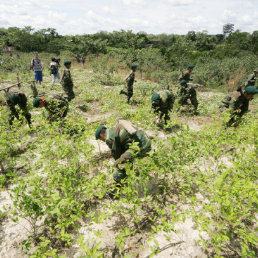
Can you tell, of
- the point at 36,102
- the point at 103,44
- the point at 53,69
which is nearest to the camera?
the point at 36,102

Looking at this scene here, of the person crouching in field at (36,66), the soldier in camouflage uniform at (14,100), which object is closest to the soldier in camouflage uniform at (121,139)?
the soldier in camouflage uniform at (14,100)

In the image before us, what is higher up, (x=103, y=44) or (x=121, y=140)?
(x=103, y=44)

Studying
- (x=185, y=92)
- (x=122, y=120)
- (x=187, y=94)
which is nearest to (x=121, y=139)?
(x=122, y=120)

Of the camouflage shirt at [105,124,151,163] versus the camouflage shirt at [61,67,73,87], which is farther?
the camouflage shirt at [61,67,73,87]

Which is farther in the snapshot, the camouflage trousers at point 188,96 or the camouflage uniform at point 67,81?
the camouflage trousers at point 188,96

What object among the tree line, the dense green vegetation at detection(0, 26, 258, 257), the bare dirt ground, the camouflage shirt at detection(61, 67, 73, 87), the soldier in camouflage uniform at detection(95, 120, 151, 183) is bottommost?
the bare dirt ground

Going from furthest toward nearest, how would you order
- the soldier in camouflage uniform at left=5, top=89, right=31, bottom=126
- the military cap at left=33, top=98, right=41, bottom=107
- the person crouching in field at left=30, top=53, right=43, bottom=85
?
the person crouching in field at left=30, top=53, right=43, bottom=85 → the soldier in camouflage uniform at left=5, top=89, right=31, bottom=126 → the military cap at left=33, top=98, right=41, bottom=107

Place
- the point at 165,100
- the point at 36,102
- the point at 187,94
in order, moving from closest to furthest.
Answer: the point at 36,102
the point at 165,100
the point at 187,94

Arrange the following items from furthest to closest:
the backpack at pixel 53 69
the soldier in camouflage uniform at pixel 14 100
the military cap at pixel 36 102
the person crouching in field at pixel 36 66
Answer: the backpack at pixel 53 69 → the person crouching in field at pixel 36 66 → the soldier in camouflage uniform at pixel 14 100 → the military cap at pixel 36 102

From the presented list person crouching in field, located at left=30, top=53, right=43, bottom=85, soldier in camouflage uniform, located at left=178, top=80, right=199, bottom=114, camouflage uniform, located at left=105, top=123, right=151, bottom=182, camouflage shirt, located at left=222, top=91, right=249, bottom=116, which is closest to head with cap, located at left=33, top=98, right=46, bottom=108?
camouflage uniform, located at left=105, top=123, right=151, bottom=182

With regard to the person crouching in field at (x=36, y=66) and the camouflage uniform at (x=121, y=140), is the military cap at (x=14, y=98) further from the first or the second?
the person crouching in field at (x=36, y=66)

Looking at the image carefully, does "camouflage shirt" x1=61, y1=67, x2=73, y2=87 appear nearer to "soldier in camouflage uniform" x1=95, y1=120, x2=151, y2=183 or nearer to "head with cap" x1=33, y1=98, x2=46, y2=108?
"head with cap" x1=33, y1=98, x2=46, y2=108

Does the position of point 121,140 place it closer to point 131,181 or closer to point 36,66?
point 131,181

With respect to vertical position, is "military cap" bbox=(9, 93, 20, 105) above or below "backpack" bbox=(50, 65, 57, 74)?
below
